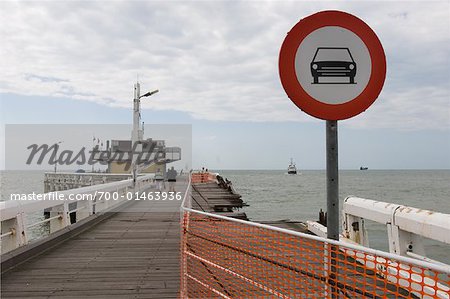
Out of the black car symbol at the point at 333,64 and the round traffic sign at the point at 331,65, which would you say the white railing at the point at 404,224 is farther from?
the black car symbol at the point at 333,64

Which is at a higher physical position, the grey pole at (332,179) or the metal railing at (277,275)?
the grey pole at (332,179)

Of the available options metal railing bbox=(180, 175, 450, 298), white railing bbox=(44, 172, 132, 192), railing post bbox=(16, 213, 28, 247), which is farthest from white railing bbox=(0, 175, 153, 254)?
white railing bbox=(44, 172, 132, 192)

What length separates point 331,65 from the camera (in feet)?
9.70

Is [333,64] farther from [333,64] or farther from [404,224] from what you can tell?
[404,224]

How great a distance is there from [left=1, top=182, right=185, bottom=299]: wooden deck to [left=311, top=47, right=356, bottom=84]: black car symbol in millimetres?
3885

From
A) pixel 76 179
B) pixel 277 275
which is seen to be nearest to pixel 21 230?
pixel 277 275

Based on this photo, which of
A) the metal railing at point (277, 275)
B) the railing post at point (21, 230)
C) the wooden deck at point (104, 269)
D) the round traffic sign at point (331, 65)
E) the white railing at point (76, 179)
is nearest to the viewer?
the round traffic sign at point (331, 65)

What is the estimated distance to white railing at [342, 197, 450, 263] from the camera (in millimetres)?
4734

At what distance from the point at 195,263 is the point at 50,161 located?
1574 cm

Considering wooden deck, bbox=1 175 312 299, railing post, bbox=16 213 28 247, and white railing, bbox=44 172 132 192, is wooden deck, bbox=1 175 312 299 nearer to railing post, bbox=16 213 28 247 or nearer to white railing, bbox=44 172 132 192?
railing post, bbox=16 213 28 247

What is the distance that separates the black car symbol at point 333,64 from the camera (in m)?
2.94

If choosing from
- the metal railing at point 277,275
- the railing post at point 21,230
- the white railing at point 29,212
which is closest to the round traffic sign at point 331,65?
the metal railing at point 277,275

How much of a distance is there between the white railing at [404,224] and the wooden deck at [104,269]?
3.16 m

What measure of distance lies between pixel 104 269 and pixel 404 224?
15.7 ft
